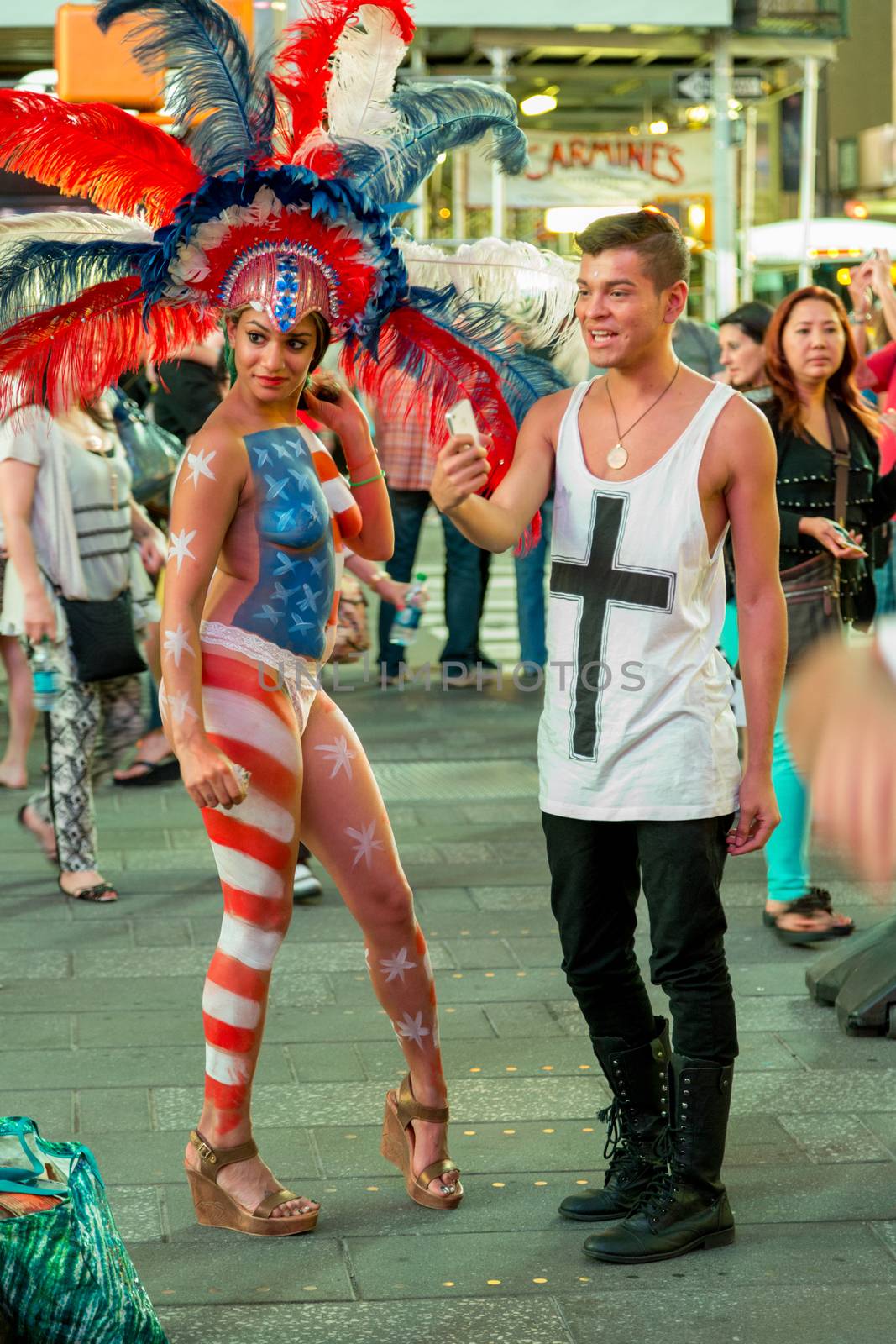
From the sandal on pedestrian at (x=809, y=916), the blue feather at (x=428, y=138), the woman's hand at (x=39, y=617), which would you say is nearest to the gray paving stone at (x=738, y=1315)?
the blue feather at (x=428, y=138)

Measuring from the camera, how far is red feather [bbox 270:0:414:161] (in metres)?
3.72

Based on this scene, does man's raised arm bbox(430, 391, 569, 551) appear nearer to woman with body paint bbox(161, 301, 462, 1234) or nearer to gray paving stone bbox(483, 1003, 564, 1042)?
woman with body paint bbox(161, 301, 462, 1234)

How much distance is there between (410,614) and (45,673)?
1247 millimetres

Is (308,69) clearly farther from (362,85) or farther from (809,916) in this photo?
(809,916)

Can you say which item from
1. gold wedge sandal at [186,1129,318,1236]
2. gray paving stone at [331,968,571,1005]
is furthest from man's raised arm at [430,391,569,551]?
gray paving stone at [331,968,571,1005]

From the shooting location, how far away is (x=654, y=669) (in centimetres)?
353

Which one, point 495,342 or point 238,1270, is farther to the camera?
point 495,342

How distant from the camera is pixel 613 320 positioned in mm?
3531

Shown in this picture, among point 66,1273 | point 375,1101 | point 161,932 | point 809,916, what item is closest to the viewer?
point 66,1273

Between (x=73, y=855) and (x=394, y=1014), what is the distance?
8.91 ft

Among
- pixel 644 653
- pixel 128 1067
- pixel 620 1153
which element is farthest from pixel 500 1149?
pixel 644 653

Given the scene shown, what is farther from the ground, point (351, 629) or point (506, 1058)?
point (351, 629)

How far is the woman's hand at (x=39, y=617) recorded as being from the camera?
19.6 ft

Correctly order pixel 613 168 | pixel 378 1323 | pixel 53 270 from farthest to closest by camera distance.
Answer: pixel 613 168
pixel 53 270
pixel 378 1323
